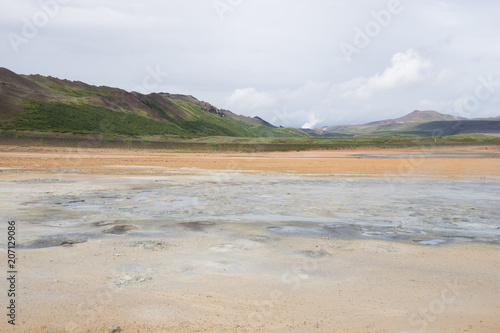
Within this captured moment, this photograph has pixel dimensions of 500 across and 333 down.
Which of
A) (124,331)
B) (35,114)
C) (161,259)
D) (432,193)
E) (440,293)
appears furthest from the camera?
(35,114)

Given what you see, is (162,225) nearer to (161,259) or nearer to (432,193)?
(161,259)

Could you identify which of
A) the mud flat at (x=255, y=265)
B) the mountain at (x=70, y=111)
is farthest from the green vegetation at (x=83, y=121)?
the mud flat at (x=255, y=265)

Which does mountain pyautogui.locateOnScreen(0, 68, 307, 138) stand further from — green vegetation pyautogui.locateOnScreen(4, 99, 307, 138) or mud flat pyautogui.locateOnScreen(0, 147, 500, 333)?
mud flat pyautogui.locateOnScreen(0, 147, 500, 333)

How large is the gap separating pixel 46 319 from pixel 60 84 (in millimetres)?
211566

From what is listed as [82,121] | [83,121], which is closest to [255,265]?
[82,121]

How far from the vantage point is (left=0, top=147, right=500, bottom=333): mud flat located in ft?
19.1

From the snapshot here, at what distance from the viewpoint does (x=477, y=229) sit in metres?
11.8

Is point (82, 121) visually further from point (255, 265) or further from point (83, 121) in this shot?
point (255, 265)

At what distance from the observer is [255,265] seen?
8.20 m

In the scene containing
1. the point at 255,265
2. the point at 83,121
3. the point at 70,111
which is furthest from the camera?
the point at 70,111

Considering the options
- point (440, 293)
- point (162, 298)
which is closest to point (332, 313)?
point (440, 293)

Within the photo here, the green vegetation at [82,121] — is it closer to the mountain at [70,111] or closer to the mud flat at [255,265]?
the mountain at [70,111]

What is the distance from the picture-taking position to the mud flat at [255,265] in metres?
5.84

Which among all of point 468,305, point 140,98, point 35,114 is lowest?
point 468,305
